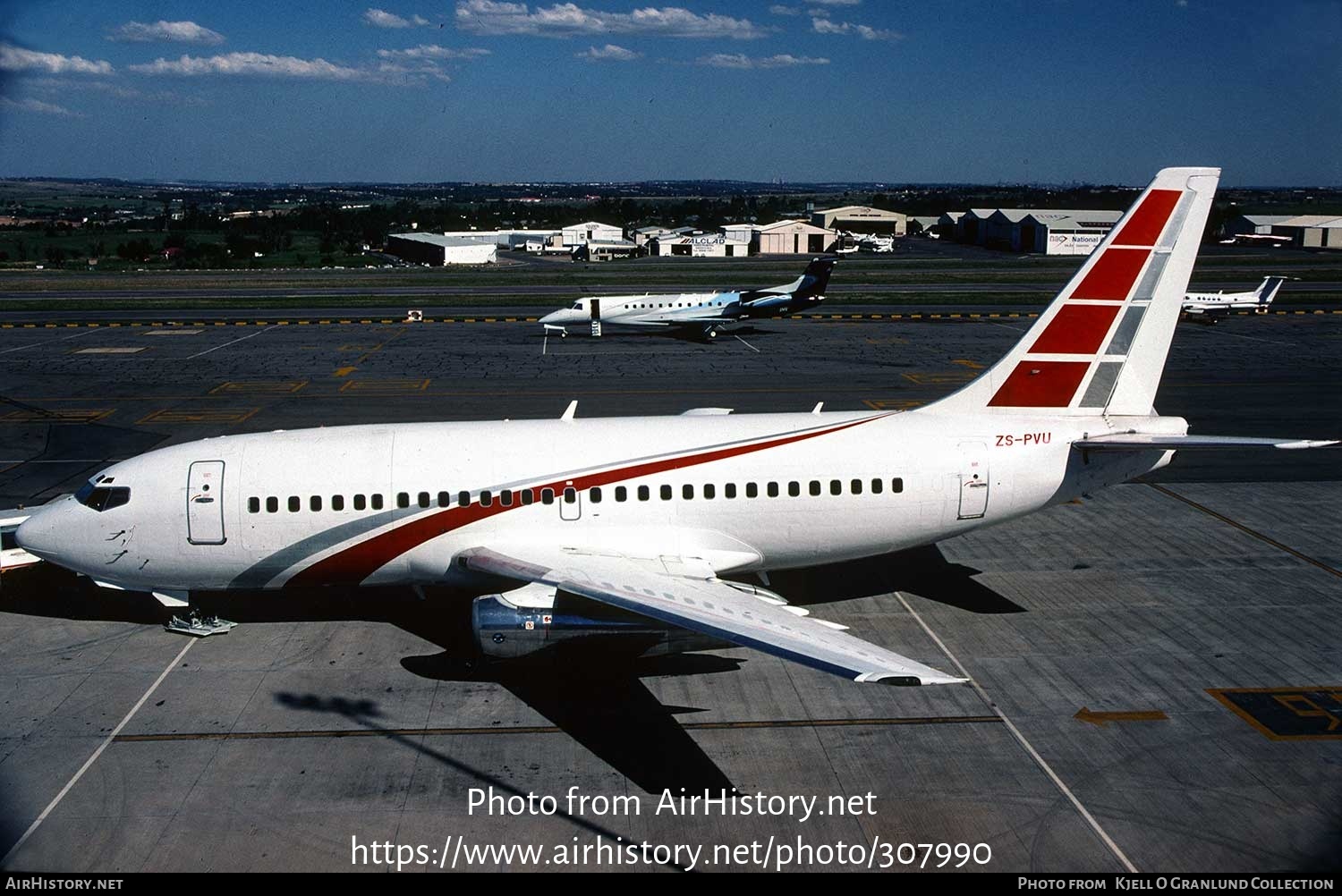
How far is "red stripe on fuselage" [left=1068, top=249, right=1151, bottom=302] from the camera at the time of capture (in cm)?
2169

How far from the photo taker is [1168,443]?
20734 mm

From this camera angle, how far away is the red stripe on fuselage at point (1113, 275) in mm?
21688

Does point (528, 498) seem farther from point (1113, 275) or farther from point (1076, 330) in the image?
point (1113, 275)

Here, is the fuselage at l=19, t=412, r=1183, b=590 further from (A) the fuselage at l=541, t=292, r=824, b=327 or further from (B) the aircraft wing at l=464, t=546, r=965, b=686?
(A) the fuselage at l=541, t=292, r=824, b=327

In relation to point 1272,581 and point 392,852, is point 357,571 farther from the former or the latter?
point 1272,581

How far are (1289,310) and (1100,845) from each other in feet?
253

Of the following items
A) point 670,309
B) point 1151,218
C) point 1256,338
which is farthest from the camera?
point 670,309

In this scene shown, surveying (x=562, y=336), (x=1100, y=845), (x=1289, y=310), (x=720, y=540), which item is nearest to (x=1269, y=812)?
(x=1100, y=845)

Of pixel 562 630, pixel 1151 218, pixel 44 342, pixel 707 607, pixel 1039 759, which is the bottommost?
pixel 1039 759

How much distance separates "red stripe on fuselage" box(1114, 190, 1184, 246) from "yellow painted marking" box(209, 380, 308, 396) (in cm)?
3830

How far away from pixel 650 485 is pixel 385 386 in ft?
106

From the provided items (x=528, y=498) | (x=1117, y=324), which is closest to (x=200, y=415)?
(x=528, y=498)

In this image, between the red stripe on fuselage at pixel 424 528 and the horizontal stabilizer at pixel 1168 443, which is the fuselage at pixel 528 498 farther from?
the horizontal stabilizer at pixel 1168 443

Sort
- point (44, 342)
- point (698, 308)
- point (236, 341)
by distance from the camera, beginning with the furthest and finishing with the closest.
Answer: point (236, 341)
point (698, 308)
point (44, 342)
